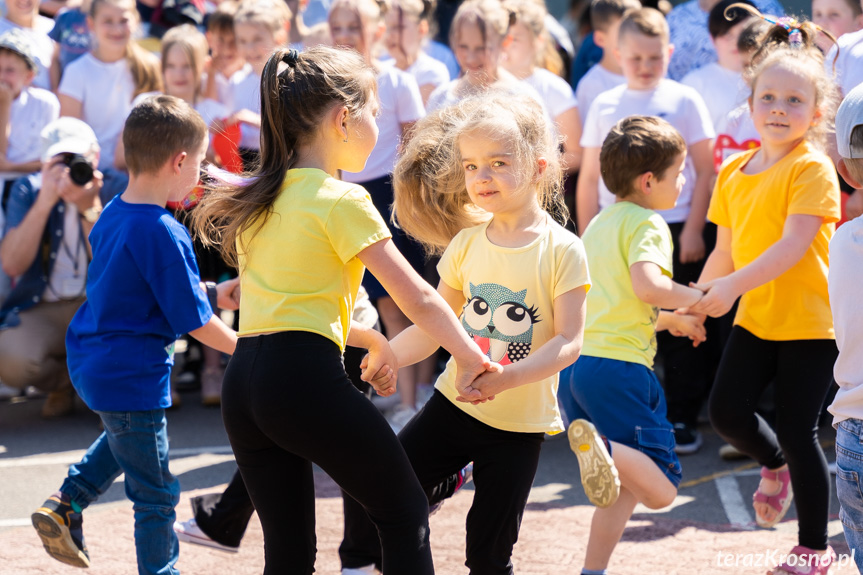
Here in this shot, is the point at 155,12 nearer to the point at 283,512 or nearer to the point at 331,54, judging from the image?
the point at 331,54

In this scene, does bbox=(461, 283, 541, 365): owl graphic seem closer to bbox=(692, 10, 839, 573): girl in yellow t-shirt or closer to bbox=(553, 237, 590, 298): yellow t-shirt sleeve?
bbox=(553, 237, 590, 298): yellow t-shirt sleeve

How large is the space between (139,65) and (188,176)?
327 centimetres

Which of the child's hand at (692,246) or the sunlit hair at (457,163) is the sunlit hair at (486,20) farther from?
the sunlit hair at (457,163)

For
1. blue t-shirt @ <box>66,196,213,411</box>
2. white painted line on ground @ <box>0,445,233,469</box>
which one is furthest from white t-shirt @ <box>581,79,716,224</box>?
blue t-shirt @ <box>66,196,213,411</box>

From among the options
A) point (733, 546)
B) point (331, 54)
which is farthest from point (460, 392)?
point (733, 546)

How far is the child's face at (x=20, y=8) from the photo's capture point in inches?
268

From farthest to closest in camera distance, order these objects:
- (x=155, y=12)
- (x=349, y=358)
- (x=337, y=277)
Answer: (x=155, y=12) < (x=349, y=358) < (x=337, y=277)

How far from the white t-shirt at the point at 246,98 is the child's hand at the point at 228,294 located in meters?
2.70

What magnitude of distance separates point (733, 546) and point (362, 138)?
7.48ft

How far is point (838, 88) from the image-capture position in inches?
169

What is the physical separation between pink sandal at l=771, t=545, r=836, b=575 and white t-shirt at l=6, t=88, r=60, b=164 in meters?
4.88

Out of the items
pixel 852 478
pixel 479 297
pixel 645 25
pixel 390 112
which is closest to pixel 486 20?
pixel 390 112

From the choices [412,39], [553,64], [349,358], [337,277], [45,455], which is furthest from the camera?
[553,64]

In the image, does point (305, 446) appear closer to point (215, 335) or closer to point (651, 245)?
point (215, 335)
